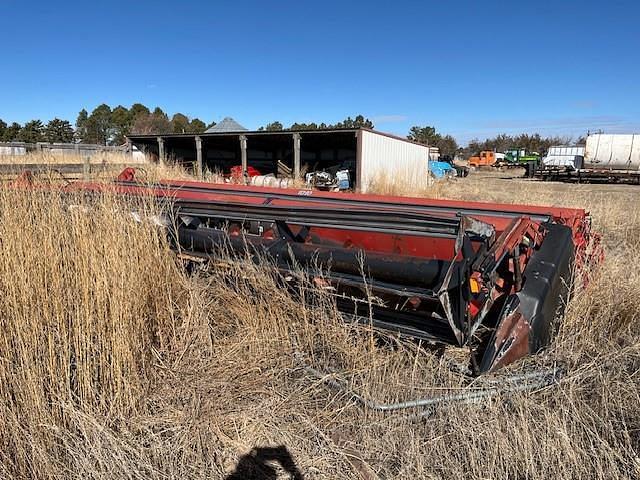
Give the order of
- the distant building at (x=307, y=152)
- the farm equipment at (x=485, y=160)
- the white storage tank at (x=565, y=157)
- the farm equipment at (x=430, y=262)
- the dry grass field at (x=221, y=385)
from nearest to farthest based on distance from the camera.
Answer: the dry grass field at (x=221, y=385)
the farm equipment at (x=430, y=262)
the distant building at (x=307, y=152)
the white storage tank at (x=565, y=157)
the farm equipment at (x=485, y=160)

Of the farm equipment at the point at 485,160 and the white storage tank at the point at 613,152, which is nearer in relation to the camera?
the white storage tank at the point at 613,152

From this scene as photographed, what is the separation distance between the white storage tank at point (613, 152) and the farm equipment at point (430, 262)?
27.9 m

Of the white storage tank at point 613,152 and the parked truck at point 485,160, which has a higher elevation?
the white storage tank at point 613,152

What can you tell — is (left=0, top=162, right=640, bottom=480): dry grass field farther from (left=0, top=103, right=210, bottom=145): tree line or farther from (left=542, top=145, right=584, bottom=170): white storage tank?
(left=0, top=103, right=210, bottom=145): tree line

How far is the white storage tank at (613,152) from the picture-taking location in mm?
25906

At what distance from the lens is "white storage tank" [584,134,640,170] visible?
85.0ft

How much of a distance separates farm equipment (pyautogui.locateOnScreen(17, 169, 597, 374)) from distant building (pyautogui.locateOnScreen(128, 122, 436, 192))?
972 cm

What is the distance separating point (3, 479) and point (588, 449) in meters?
2.29

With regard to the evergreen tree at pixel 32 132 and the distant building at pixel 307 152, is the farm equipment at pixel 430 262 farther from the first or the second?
the evergreen tree at pixel 32 132

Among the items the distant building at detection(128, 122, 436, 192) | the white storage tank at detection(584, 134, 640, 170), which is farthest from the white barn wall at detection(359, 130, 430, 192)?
the white storage tank at detection(584, 134, 640, 170)

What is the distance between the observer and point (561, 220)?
3.42 metres

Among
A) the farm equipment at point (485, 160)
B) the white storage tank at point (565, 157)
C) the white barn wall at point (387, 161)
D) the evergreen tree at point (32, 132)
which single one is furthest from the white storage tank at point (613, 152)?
the evergreen tree at point (32, 132)

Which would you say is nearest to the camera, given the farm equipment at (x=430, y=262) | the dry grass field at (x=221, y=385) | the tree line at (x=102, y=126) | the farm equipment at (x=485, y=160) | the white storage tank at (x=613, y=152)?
the dry grass field at (x=221, y=385)

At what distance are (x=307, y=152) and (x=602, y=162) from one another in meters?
19.1
